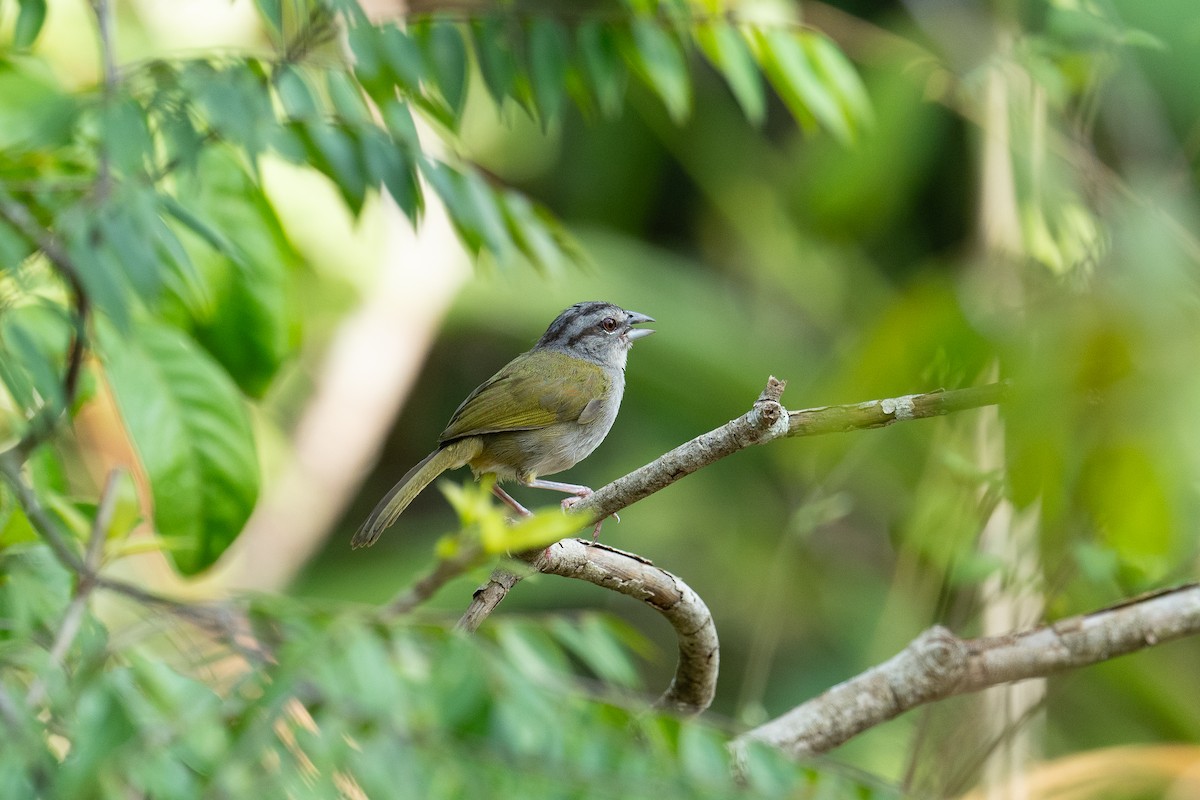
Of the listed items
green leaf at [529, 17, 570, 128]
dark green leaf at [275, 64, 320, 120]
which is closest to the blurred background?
green leaf at [529, 17, 570, 128]

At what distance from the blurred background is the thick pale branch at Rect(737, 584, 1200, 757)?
185mm

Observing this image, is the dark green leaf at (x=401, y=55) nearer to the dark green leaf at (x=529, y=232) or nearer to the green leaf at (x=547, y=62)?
the green leaf at (x=547, y=62)

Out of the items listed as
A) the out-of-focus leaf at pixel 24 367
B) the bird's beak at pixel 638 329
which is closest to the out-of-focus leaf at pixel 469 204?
the out-of-focus leaf at pixel 24 367

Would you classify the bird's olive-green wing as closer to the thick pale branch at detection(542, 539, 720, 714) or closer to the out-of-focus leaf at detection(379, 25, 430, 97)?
the thick pale branch at detection(542, 539, 720, 714)

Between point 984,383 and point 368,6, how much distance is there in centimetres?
542

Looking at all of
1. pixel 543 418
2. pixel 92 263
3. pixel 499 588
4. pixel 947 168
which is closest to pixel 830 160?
pixel 947 168

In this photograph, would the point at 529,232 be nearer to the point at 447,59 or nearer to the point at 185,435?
the point at 447,59

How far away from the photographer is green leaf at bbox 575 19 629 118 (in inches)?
144

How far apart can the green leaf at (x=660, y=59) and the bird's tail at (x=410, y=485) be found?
1367 mm

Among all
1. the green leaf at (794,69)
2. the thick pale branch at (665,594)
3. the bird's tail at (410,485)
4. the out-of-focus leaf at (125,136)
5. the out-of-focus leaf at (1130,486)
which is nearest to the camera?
the out-of-focus leaf at (1130,486)

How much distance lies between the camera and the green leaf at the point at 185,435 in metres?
3.23

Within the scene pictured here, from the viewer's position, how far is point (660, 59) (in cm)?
377

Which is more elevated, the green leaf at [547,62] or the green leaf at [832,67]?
the green leaf at [547,62]

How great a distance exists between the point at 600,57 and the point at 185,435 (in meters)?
1.64
